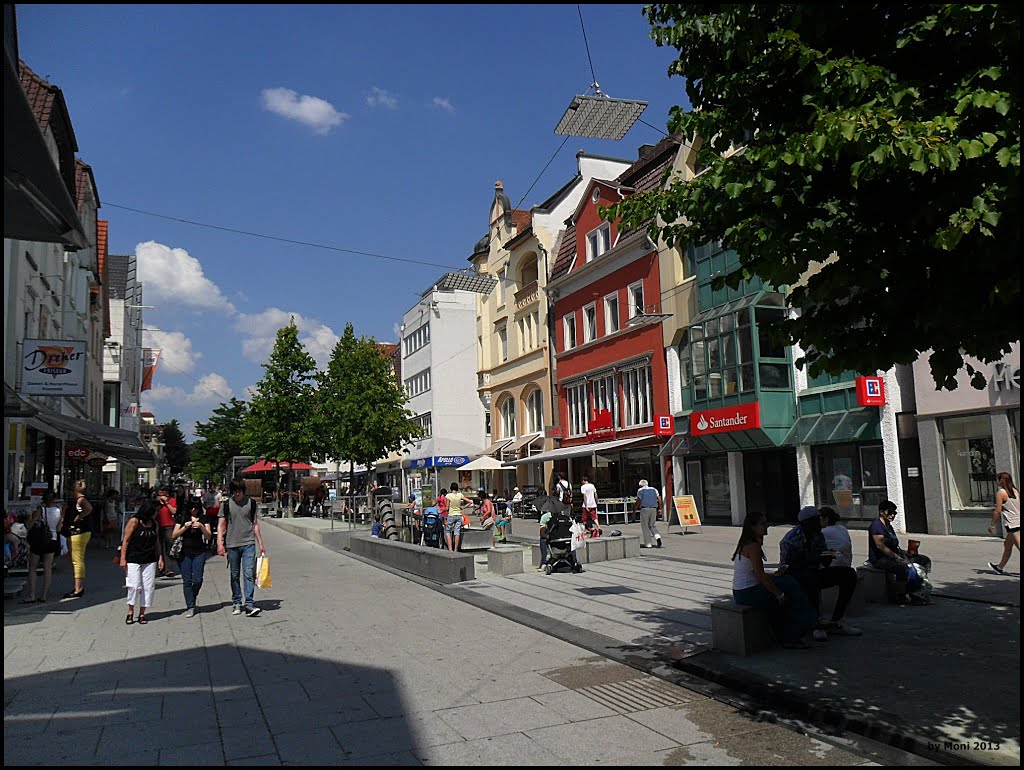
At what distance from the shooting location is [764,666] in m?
7.07

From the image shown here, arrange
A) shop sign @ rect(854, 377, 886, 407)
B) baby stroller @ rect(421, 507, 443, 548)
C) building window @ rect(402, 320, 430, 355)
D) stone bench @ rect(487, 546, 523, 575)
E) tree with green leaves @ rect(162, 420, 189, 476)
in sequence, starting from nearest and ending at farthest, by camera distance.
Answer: stone bench @ rect(487, 546, 523, 575)
baby stroller @ rect(421, 507, 443, 548)
shop sign @ rect(854, 377, 886, 407)
building window @ rect(402, 320, 430, 355)
tree with green leaves @ rect(162, 420, 189, 476)

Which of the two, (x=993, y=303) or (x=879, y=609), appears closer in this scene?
(x=993, y=303)

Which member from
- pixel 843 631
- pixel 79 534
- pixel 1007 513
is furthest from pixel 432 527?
pixel 843 631

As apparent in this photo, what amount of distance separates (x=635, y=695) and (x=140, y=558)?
700cm

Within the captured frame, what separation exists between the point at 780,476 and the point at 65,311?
2389 centimetres

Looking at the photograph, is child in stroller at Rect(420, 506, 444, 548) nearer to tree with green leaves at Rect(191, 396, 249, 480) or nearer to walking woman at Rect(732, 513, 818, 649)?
walking woman at Rect(732, 513, 818, 649)

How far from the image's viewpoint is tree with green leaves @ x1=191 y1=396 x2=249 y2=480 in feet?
276

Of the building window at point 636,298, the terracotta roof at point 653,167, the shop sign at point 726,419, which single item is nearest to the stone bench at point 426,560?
the shop sign at point 726,419

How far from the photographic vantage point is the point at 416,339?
57.0 metres

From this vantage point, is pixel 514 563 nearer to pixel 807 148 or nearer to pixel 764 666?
pixel 764 666

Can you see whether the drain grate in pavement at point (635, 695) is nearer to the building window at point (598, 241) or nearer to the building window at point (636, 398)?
the building window at point (636, 398)

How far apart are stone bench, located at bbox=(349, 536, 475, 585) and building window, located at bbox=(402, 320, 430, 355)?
118 feet

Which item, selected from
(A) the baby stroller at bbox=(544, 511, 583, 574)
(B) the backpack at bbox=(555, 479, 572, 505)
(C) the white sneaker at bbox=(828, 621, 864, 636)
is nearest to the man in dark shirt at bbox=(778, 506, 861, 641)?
(C) the white sneaker at bbox=(828, 621, 864, 636)

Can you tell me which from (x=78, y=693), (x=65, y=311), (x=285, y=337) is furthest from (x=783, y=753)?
(x=285, y=337)
